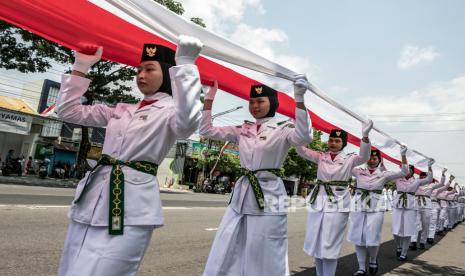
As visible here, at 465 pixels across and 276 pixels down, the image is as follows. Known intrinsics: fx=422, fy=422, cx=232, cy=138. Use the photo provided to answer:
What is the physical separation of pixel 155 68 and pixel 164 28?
291 mm

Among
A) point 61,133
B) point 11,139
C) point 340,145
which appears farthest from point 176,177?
point 340,145

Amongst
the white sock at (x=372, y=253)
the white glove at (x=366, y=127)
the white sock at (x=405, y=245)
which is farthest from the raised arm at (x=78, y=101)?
the white sock at (x=405, y=245)

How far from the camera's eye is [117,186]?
2.59m

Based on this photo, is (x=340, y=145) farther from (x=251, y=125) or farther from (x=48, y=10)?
(x=48, y=10)

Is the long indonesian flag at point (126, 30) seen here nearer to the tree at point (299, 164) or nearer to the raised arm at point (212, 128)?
the raised arm at point (212, 128)

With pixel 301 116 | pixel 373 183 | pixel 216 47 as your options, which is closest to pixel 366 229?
pixel 373 183

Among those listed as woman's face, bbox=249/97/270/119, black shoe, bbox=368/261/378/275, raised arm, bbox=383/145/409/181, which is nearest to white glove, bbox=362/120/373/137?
woman's face, bbox=249/97/270/119

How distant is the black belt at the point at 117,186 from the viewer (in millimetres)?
2484

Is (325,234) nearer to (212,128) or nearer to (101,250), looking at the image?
(212,128)

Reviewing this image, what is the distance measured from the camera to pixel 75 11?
306cm

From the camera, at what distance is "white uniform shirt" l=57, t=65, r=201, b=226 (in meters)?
2.43

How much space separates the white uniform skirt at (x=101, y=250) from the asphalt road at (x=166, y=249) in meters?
2.55

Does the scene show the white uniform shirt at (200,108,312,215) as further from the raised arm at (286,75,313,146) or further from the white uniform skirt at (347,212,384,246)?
the white uniform skirt at (347,212,384,246)

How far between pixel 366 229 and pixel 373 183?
884mm
